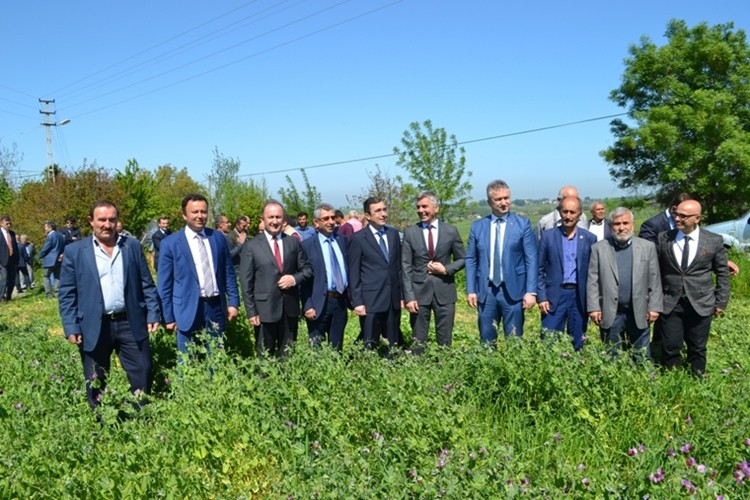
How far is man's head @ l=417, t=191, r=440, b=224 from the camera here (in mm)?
6172

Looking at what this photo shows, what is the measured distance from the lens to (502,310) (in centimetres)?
605

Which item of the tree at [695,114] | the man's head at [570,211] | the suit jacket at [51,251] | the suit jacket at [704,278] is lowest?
the suit jacket at [704,278]

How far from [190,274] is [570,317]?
3682mm

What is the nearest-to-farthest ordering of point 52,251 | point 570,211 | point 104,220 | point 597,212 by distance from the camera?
point 104,220, point 570,211, point 597,212, point 52,251

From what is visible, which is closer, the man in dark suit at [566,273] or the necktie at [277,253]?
the man in dark suit at [566,273]

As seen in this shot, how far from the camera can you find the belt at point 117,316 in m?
4.90

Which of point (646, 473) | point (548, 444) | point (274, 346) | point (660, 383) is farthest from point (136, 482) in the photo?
point (660, 383)

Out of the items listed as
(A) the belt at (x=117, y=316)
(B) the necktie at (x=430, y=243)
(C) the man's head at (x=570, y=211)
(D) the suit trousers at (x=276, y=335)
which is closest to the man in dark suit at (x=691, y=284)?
(C) the man's head at (x=570, y=211)

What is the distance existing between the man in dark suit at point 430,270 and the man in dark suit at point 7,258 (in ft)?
35.5

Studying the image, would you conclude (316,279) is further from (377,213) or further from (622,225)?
(622,225)

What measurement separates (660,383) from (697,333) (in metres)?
1.39

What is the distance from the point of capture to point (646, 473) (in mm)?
2926

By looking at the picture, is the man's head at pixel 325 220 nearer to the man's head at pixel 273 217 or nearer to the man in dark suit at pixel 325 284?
the man in dark suit at pixel 325 284

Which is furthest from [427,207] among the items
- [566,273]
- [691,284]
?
[691,284]
